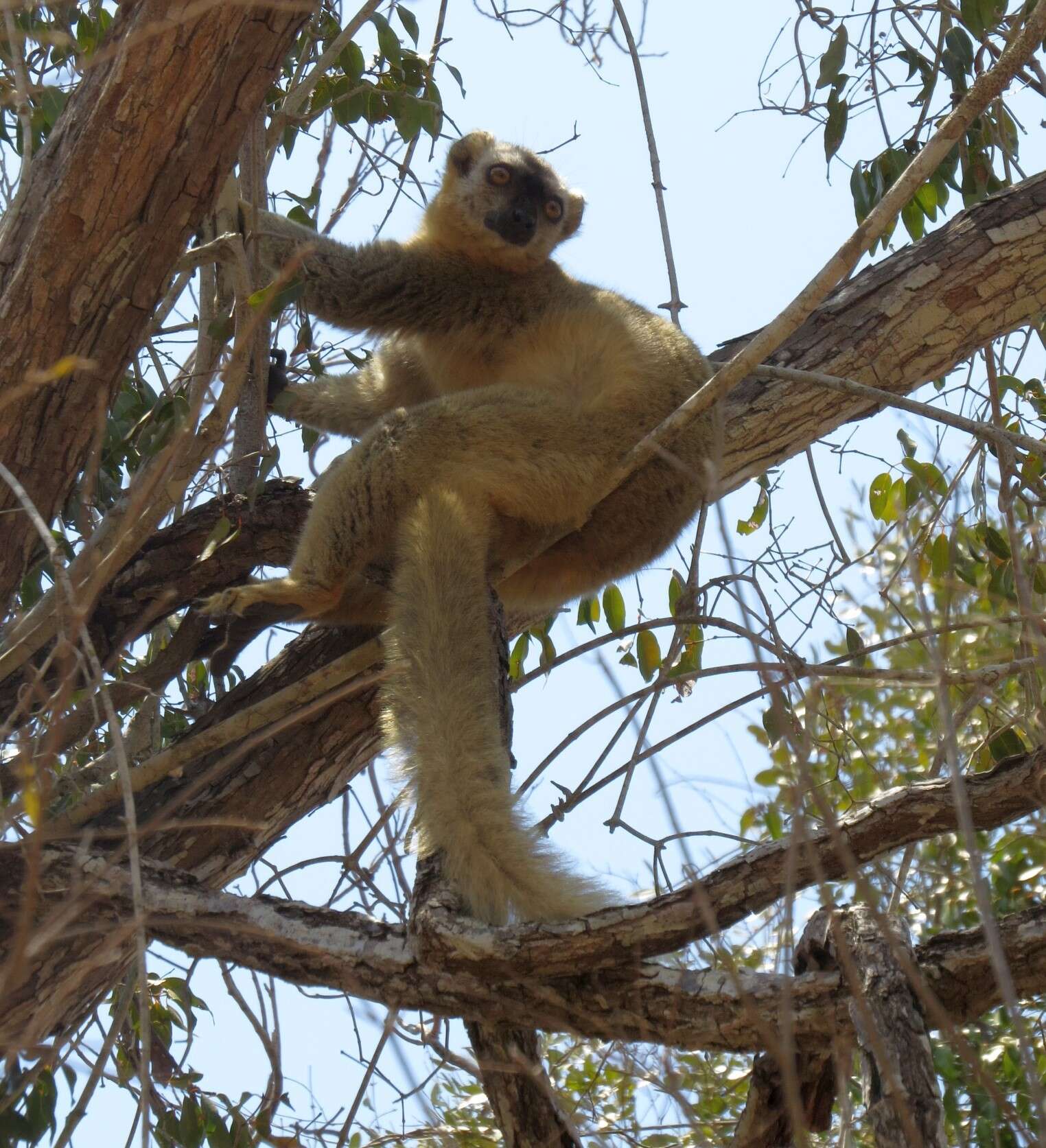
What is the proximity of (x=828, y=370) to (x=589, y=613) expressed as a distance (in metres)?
1.67

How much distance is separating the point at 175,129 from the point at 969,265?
9.74 feet

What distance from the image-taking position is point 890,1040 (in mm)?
2492

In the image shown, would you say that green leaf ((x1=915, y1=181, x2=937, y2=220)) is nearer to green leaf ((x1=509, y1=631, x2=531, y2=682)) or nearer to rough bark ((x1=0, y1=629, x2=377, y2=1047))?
green leaf ((x1=509, y1=631, x2=531, y2=682))

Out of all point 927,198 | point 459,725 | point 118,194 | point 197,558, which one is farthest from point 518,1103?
point 927,198

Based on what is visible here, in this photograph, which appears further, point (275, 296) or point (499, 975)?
point (275, 296)

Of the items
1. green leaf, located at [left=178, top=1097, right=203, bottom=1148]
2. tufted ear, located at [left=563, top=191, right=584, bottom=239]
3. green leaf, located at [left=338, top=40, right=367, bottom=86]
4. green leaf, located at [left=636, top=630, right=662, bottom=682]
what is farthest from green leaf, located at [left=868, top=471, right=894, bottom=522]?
green leaf, located at [left=178, top=1097, right=203, bottom=1148]

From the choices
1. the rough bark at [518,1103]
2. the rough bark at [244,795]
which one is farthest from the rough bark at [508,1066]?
the rough bark at [244,795]

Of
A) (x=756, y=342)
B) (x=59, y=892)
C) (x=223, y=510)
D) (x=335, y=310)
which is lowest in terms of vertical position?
(x=59, y=892)

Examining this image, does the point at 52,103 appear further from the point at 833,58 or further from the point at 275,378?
the point at 833,58

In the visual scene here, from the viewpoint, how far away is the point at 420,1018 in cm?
340

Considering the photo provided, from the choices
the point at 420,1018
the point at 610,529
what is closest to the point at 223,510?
the point at 610,529

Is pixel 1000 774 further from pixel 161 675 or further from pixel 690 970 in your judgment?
pixel 161 675

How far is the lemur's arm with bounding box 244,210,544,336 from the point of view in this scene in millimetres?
4953

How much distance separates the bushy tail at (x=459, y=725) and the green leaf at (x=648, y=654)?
147 cm
